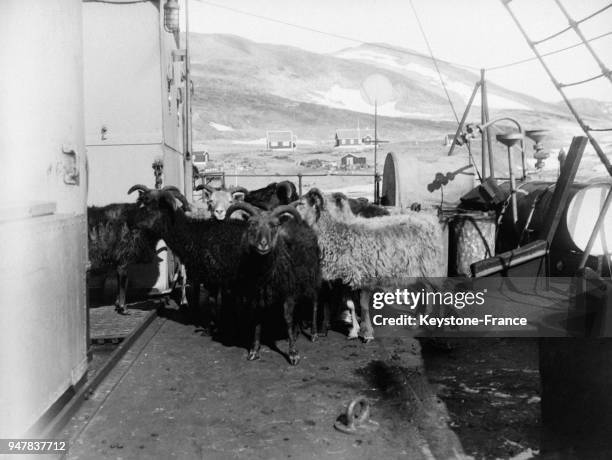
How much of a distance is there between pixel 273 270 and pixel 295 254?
593mm

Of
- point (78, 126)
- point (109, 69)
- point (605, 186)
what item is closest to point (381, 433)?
point (78, 126)

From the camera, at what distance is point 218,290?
8719mm

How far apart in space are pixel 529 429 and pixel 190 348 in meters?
4.10

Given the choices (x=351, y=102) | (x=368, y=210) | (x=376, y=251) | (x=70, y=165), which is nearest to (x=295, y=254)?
(x=376, y=251)

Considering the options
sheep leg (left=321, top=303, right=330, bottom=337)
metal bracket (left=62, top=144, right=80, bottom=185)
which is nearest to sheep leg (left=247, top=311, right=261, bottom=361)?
sheep leg (left=321, top=303, right=330, bottom=337)

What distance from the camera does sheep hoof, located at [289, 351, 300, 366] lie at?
6721mm

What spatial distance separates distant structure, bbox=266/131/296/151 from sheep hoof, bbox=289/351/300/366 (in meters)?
43.3

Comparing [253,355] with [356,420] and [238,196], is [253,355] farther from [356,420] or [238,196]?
[238,196]

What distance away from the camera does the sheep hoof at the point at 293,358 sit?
6.72 metres

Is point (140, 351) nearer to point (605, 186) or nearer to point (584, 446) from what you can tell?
point (584, 446)

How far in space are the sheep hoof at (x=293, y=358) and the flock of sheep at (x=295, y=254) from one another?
1 centimetres

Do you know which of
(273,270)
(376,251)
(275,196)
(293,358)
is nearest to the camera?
A: (293,358)

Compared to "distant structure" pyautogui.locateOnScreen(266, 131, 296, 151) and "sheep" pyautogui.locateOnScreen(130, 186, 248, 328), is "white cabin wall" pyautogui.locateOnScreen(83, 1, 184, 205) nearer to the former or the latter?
"sheep" pyautogui.locateOnScreen(130, 186, 248, 328)

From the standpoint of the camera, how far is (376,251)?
8.03 metres
